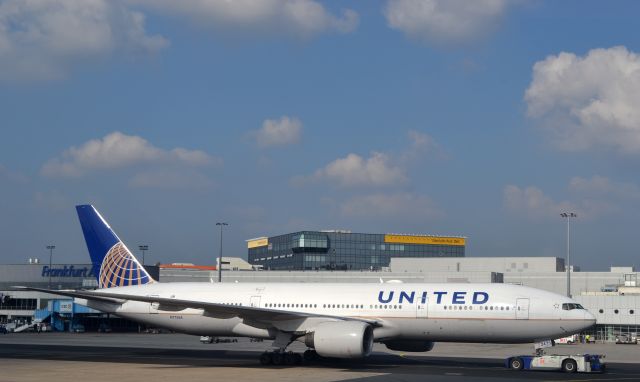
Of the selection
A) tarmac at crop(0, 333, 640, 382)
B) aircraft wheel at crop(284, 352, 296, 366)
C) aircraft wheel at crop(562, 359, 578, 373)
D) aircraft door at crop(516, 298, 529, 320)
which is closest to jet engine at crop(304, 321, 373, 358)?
tarmac at crop(0, 333, 640, 382)

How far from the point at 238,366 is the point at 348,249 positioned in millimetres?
144566

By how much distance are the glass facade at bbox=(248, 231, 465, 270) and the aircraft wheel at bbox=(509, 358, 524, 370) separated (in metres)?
137

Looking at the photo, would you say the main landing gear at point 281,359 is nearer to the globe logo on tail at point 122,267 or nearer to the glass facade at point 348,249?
the globe logo on tail at point 122,267

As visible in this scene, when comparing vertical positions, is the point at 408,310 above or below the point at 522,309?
below

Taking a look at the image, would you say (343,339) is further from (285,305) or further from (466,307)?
(466,307)

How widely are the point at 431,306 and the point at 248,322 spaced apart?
32.7 ft

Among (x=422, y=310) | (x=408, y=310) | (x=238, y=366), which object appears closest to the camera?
(x=238, y=366)

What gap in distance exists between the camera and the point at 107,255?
5031 cm

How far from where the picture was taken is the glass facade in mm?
179625

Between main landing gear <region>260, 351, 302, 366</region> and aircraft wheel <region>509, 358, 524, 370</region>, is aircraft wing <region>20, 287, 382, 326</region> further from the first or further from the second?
aircraft wheel <region>509, 358, 524, 370</region>

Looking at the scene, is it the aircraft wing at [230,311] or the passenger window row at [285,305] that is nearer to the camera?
the aircraft wing at [230,311]

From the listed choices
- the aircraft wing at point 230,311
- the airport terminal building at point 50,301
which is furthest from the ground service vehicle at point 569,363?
the airport terminal building at point 50,301

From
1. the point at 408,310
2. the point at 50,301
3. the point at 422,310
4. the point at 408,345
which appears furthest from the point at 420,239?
the point at 422,310

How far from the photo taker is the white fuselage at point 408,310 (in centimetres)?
3906
